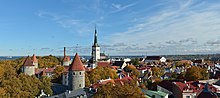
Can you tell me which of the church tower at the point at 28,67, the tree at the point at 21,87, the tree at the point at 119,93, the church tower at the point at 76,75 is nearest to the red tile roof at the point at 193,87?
the tree at the point at 119,93

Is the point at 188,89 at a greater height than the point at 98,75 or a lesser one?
lesser

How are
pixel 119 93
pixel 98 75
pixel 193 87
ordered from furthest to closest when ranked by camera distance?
pixel 98 75 < pixel 193 87 < pixel 119 93

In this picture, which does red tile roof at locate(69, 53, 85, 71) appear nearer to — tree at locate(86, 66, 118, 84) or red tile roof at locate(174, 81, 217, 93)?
tree at locate(86, 66, 118, 84)

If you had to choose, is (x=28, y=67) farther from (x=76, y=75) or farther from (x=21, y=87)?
(x=76, y=75)

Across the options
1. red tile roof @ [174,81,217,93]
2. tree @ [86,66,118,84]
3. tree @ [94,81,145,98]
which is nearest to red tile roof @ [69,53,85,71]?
tree @ [86,66,118,84]

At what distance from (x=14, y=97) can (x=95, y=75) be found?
1811 cm

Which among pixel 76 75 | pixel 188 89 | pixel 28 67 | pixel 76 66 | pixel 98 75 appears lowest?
pixel 188 89

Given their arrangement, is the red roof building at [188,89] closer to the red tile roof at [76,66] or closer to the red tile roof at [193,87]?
the red tile roof at [193,87]

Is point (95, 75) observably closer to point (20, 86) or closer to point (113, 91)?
point (20, 86)

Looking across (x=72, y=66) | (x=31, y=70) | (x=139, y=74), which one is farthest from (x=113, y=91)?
(x=139, y=74)

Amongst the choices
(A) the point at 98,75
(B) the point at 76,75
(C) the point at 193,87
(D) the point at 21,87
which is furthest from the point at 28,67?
(C) the point at 193,87

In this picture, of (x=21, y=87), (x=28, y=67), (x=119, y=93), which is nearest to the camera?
(x=119, y=93)

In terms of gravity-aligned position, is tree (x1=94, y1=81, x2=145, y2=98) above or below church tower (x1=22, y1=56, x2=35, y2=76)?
below

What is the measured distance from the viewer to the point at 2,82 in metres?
45.1
